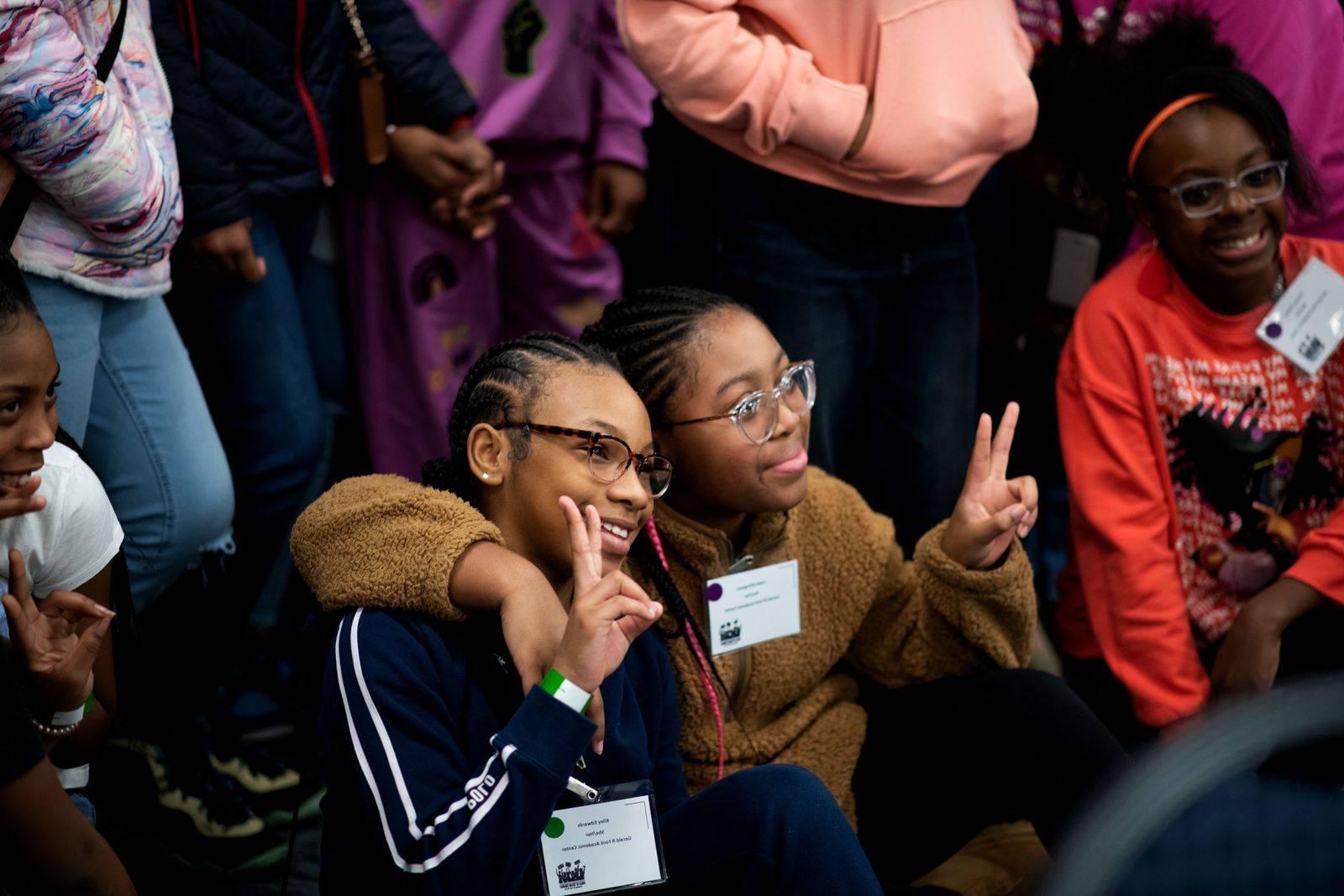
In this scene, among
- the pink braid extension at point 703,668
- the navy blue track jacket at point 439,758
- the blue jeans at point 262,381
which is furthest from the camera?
the blue jeans at point 262,381

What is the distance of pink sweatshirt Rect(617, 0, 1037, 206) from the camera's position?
2.21 meters

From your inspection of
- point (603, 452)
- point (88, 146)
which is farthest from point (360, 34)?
point (603, 452)

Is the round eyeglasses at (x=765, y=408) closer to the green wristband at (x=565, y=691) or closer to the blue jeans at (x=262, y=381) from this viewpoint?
the green wristband at (x=565, y=691)

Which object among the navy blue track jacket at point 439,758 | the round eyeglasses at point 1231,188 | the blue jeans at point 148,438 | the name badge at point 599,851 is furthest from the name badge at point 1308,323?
the blue jeans at point 148,438

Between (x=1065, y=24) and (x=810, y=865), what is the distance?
184cm

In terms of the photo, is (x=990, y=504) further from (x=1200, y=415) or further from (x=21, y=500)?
(x=21, y=500)

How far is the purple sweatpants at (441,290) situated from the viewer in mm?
2648

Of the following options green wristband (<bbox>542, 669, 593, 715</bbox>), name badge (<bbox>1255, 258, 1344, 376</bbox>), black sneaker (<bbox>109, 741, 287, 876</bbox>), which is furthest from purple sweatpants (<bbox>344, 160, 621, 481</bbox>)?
green wristband (<bbox>542, 669, 593, 715</bbox>)

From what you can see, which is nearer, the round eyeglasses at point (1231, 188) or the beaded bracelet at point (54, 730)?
the beaded bracelet at point (54, 730)

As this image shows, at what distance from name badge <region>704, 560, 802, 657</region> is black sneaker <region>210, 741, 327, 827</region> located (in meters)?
0.78

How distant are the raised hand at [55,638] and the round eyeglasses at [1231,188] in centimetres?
185

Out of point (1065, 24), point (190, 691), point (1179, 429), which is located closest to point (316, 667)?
point (190, 691)

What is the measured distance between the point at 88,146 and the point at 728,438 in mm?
914

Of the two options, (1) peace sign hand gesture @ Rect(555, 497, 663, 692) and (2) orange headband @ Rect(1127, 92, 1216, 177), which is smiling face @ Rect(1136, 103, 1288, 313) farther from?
(1) peace sign hand gesture @ Rect(555, 497, 663, 692)
